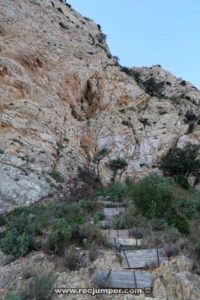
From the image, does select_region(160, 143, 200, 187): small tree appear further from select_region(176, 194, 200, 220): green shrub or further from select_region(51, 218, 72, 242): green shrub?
select_region(51, 218, 72, 242): green shrub

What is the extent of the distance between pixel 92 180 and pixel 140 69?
1055 inches

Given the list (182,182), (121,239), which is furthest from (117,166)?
(121,239)

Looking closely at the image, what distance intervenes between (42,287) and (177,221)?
432cm

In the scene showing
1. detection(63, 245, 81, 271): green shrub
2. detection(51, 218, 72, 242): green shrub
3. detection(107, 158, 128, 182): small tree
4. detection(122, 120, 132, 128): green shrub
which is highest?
detection(122, 120, 132, 128): green shrub

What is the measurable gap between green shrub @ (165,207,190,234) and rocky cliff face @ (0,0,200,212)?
650 centimetres

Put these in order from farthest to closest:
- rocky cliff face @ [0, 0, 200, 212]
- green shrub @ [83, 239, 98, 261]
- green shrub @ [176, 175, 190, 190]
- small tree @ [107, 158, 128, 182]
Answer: green shrub @ [176, 175, 190, 190] < small tree @ [107, 158, 128, 182] < rocky cliff face @ [0, 0, 200, 212] < green shrub @ [83, 239, 98, 261]

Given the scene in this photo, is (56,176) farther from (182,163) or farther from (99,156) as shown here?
(182,163)

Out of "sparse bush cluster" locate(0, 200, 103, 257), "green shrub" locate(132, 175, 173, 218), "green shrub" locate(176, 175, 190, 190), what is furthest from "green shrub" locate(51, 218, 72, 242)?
"green shrub" locate(176, 175, 190, 190)

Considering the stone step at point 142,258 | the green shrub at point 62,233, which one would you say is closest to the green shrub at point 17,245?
the green shrub at point 62,233

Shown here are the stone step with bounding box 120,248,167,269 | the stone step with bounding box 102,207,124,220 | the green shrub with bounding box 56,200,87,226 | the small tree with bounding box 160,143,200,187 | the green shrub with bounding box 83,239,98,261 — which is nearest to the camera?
the stone step with bounding box 120,248,167,269

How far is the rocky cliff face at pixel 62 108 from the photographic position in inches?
625

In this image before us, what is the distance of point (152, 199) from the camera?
9.16m

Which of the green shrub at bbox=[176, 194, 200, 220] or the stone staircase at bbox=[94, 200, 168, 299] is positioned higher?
the green shrub at bbox=[176, 194, 200, 220]

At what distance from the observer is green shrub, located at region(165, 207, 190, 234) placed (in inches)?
324
